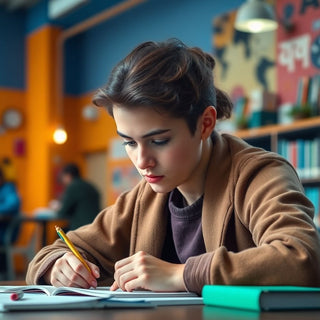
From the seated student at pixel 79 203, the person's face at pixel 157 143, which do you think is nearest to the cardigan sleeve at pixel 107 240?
the person's face at pixel 157 143

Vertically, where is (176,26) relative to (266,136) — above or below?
above

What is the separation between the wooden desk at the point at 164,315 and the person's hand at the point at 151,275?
182mm

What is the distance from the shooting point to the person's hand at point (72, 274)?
1.34 metres

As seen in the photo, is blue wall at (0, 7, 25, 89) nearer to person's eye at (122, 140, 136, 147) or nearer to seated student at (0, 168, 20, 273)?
seated student at (0, 168, 20, 273)

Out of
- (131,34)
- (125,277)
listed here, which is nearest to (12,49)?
(131,34)

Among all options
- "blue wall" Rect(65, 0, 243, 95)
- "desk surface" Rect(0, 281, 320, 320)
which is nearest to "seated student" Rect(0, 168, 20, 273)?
"blue wall" Rect(65, 0, 243, 95)

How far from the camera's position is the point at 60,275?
138 cm

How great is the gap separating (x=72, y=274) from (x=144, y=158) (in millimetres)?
287

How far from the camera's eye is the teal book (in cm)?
91

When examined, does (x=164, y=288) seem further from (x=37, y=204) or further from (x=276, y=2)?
(x=37, y=204)

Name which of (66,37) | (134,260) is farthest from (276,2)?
(134,260)

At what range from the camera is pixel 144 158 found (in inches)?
50.9

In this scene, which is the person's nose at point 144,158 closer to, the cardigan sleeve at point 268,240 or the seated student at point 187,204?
the seated student at point 187,204

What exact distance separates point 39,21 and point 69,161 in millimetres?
1957
